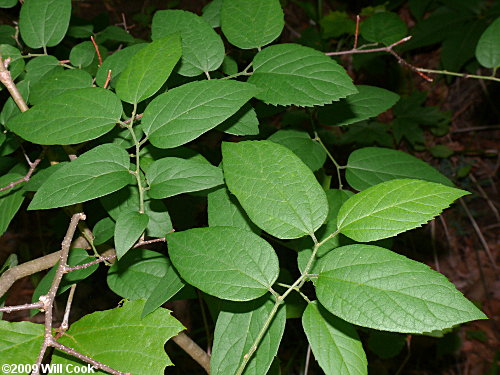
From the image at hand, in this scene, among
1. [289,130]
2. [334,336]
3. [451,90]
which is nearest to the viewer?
[334,336]

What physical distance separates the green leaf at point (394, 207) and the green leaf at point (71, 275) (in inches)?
21.3

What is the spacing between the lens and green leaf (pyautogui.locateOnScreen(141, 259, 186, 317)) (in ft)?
2.61

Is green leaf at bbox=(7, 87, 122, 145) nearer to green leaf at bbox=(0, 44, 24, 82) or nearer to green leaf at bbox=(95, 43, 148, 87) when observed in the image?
green leaf at bbox=(95, 43, 148, 87)

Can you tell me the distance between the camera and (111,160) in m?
0.83

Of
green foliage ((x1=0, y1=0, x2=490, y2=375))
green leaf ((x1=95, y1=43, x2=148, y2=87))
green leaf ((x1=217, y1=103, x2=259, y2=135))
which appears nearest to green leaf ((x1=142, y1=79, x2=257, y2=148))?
green foliage ((x1=0, y1=0, x2=490, y2=375))

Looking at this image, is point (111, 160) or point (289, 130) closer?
point (111, 160)

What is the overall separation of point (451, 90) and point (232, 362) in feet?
10.5

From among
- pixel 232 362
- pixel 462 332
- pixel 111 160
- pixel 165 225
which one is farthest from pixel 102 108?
pixel 462 332

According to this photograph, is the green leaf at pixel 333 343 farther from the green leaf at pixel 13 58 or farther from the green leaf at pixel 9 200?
the green leaf at pixel 13 58

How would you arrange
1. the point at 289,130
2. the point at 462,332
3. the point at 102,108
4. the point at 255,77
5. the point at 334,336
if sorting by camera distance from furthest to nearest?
1. the point at 462,332
2. the point at 289,130
3. the point at 255,77
4. the point at 102,108
5. the point at 334,336

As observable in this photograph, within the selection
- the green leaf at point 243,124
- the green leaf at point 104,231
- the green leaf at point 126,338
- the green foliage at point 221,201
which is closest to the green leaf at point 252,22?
the green foliage at point 221,201

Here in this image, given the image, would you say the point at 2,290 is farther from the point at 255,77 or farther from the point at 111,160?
the point at 255,77

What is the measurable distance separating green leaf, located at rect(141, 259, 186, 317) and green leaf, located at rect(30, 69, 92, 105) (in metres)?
0.45

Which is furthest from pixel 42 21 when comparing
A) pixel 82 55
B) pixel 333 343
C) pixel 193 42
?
pixel 333 343
